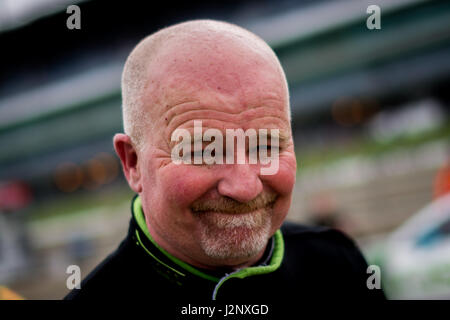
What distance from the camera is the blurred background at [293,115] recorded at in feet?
47.5

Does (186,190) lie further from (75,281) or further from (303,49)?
(303,49)

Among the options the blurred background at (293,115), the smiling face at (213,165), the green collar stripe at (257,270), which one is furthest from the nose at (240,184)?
the blurred background at (293,115)

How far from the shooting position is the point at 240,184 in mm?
1101

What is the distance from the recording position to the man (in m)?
1.14

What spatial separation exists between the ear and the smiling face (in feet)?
0.25

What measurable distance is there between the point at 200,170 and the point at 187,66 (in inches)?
11.0

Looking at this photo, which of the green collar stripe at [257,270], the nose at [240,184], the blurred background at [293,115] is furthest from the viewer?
the blurred background at [293,115]

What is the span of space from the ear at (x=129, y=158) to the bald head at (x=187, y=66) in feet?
0.10

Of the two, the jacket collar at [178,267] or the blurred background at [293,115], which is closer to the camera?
the jacket collar at [178,267]

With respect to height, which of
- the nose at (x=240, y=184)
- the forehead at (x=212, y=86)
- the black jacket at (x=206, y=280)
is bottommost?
the black jacket at (x=206, y=280)

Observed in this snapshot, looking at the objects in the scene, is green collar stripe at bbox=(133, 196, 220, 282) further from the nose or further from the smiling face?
the nose

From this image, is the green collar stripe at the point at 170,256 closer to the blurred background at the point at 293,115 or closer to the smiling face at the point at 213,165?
the smiling face at the point at 213,165

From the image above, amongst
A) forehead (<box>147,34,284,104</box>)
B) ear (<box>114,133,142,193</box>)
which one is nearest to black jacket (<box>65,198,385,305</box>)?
ear (<box>114,133,142,193</box>)
